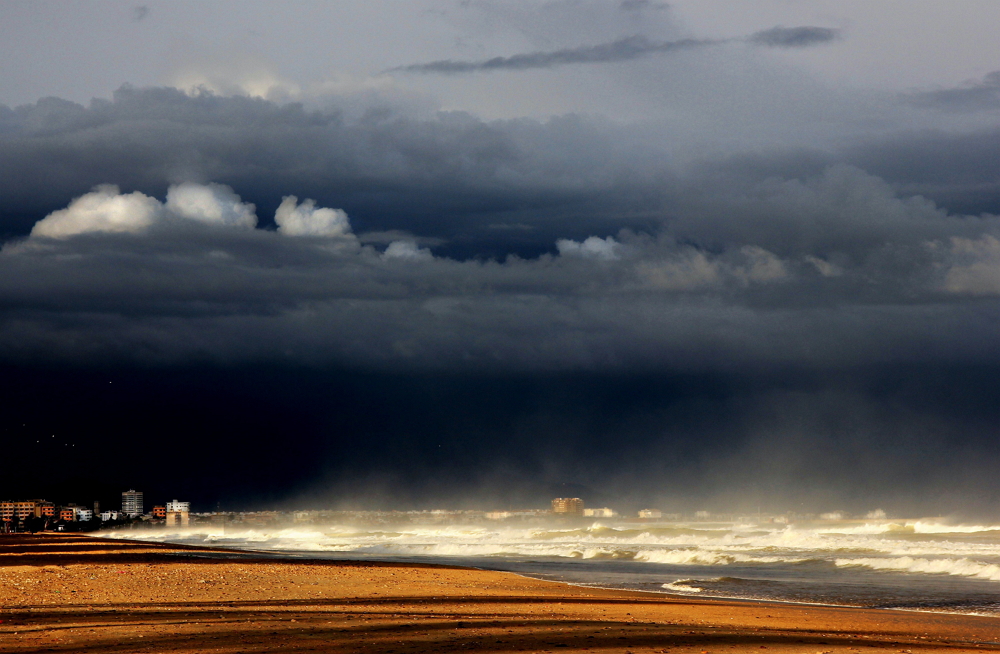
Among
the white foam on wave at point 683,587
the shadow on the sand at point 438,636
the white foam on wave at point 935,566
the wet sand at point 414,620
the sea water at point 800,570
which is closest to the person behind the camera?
the shadow on the sand at point 438,636

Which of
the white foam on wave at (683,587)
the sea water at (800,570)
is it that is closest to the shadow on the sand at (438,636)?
the sea water at (800,570)

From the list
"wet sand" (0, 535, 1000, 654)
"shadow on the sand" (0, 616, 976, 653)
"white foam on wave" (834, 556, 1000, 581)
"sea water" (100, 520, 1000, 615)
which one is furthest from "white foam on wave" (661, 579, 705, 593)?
"shadow on the sand" (0, 616, 976, 653)

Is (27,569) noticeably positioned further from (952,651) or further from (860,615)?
(952,651)

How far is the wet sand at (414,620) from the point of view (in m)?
15.9

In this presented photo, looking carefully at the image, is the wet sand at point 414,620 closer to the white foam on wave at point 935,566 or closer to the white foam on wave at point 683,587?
the white foam on wave at point 683,587

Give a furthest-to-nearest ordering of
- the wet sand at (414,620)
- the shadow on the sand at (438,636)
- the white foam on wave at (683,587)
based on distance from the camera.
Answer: the white foam on wave at (683,587), the wet sand at (414,620), the shadow on the sand at (438,636)

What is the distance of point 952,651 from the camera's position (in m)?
16.9

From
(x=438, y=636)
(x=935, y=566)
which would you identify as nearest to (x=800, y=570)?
(x=935, y=566)

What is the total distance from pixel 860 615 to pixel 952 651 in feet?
19.9

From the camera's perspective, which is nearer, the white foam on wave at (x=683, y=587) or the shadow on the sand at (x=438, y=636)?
the shadow on the sand at (x=438, y=636)

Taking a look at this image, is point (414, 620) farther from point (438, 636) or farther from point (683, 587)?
point (683, 587)

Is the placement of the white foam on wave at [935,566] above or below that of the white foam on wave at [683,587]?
below

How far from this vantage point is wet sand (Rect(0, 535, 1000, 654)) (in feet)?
52.3

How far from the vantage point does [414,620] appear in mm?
19703
